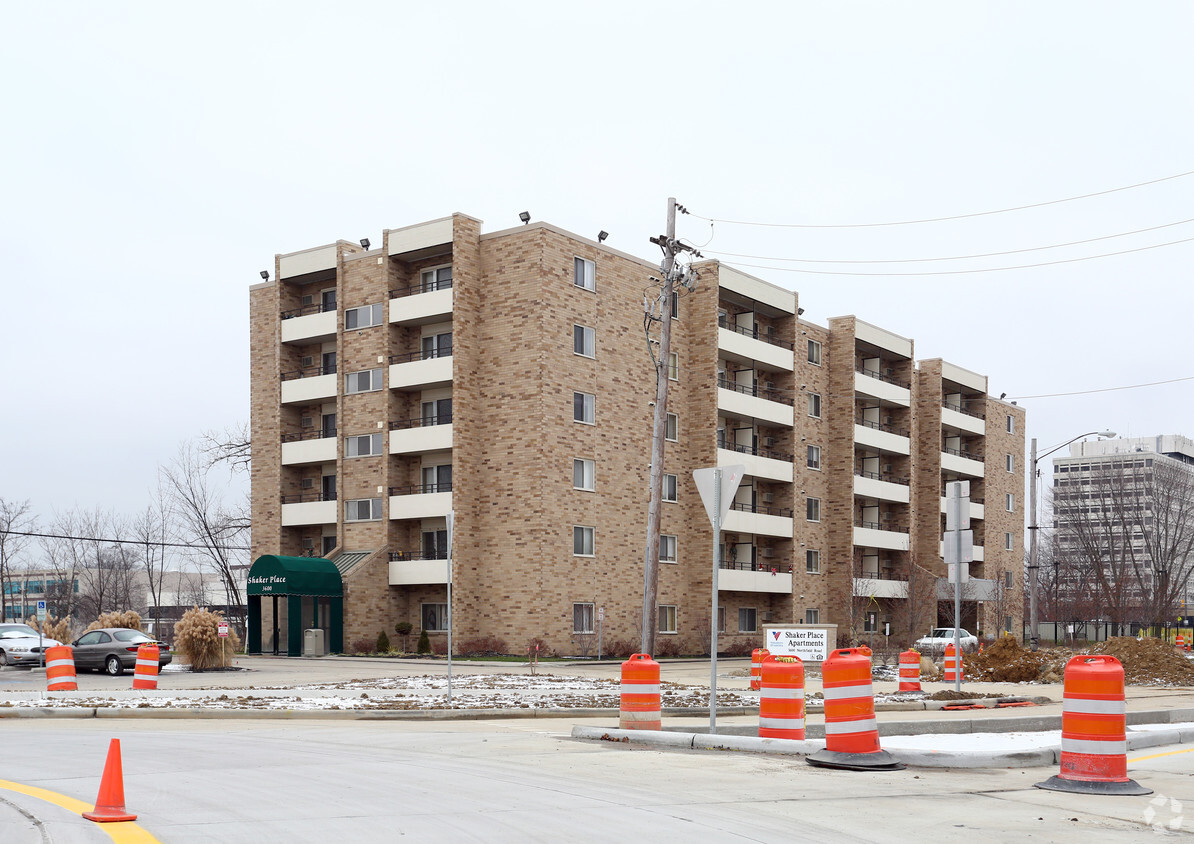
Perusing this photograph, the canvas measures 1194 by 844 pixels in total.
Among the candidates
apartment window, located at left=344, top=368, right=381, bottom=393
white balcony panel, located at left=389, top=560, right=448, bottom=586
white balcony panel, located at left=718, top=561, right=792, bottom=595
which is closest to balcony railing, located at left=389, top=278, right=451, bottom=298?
apartment window, located at left=344, top=368, right=381, bottom=393

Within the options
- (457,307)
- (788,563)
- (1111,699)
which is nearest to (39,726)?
(1111,699)

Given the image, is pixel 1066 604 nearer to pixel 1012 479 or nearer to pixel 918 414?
pixel 1012 479

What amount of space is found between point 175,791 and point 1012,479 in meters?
77.8

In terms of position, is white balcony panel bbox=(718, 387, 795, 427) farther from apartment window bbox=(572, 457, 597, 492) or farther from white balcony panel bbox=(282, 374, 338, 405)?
white balcony panel bbox=(282, 374, 338, 405)

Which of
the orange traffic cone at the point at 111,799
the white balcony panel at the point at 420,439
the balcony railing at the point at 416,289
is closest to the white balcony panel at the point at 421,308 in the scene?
the balcony railing at the point at 416,289

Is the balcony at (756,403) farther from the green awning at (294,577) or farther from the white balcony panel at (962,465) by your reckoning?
the green awning at (294,577)

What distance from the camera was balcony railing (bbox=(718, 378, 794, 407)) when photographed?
5561 centimetres

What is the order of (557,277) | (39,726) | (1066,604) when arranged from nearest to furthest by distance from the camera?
(39,726), (557,277), (1066,604)

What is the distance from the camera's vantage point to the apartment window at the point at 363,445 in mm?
49344

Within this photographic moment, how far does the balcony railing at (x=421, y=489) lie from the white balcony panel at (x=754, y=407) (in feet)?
41.3

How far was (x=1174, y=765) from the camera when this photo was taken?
41.6 ft

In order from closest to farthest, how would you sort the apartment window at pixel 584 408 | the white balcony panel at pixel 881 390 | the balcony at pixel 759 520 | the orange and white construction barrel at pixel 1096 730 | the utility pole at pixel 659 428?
the orange and white construction barrel at pixel 1096 730 < the utility pole at pixel 659 428 < the apartment window at pixel 584 408 < the balcony at pixel 759 520 < the white balcony panel at pixel 881 390

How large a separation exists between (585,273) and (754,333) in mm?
12904

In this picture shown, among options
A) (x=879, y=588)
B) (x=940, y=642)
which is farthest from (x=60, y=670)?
(x=879, y=588)
